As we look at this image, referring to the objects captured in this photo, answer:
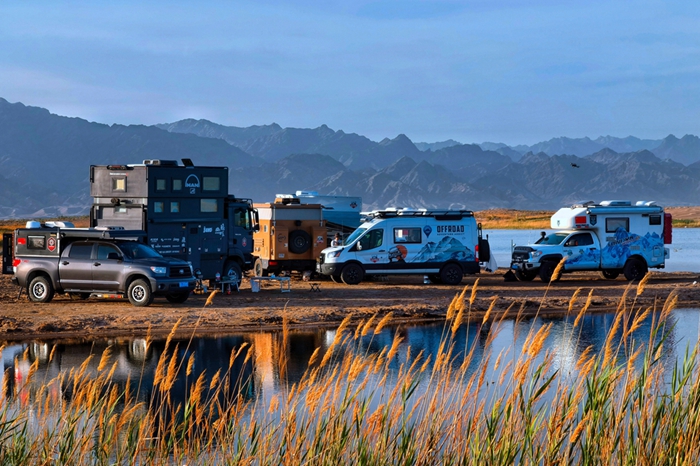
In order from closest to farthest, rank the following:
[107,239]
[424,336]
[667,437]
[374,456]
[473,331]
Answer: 1. [374,456]
2. [667,437]
3. [424,336]
4. [473,331]
5. [107,239]

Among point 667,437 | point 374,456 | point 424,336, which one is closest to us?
point 374,456

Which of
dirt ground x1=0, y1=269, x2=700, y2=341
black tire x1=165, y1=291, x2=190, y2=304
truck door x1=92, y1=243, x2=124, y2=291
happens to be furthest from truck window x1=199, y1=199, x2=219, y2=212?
truck door x1=92, y1=243, x2=124, y2=291

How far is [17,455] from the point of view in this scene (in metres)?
6.70

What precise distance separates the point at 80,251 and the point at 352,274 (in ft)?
29.1

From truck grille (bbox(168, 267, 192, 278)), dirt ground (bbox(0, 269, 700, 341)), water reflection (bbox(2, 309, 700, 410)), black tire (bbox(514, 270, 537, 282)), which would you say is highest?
truck grille (bbox(168, 267, 192, 278))

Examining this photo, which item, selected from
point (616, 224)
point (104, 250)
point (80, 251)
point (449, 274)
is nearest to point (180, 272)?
point (104, 250)

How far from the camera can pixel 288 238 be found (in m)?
28.7

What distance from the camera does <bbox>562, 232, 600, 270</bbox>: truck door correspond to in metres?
28.5

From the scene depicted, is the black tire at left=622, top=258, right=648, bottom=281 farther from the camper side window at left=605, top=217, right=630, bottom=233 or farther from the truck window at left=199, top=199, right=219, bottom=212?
the truck window at left=199, top=199, right=219, bottom=212

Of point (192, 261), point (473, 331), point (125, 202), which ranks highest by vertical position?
point (125, 202)

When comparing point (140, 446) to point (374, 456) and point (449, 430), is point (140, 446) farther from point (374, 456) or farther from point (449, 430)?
point (449, 430)

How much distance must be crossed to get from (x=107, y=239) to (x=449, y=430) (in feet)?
51.1

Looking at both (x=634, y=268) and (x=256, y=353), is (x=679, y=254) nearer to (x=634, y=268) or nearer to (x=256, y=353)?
(x=634, y=268)

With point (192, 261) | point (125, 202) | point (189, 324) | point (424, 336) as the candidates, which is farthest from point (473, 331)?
point (125, 202)
